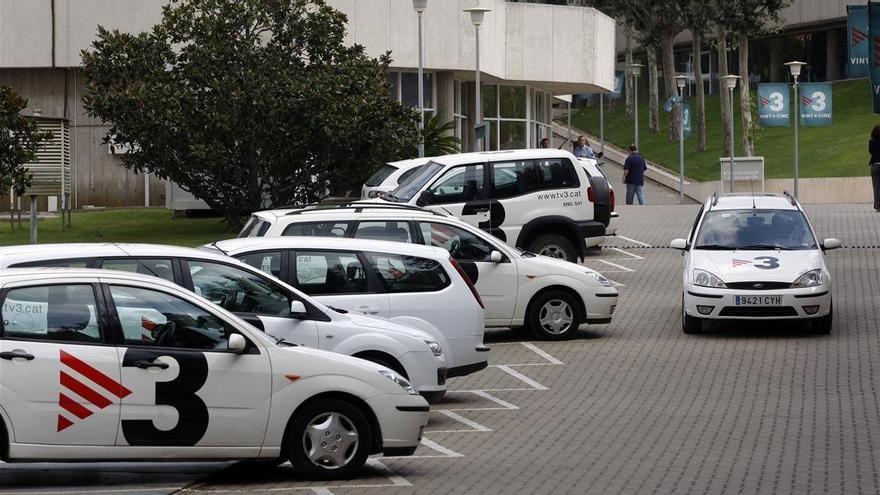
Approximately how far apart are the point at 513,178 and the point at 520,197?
32 cm

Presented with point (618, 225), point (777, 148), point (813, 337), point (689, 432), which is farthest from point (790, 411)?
point (777, 148)

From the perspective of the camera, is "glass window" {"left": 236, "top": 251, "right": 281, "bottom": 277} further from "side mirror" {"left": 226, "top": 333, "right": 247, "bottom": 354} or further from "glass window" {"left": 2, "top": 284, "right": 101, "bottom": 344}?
"glass window" {"left": 2, "top": 284, "right": 101, "bottom": 344}

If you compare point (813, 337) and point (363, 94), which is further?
point (363, 94)

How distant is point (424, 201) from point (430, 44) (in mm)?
23401

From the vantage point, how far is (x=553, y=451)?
1267 cm

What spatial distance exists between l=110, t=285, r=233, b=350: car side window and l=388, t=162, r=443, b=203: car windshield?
1319 centimetres

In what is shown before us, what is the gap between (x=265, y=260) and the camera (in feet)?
49.6

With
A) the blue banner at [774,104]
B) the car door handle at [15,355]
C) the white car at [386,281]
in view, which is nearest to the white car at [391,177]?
the white car at [386,281]

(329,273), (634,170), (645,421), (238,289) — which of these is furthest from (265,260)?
(634,170)

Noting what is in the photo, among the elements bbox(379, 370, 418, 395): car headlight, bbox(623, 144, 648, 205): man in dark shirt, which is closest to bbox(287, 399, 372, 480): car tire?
bbox(379, 370, 418, 395): car headlight

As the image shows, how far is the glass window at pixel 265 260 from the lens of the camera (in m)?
15.0

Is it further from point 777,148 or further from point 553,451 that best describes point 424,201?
point 777,148

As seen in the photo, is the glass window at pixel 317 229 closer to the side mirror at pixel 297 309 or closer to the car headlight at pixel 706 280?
the car headlight at pixel 706 280

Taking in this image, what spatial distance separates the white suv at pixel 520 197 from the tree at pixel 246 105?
924 centimetres
